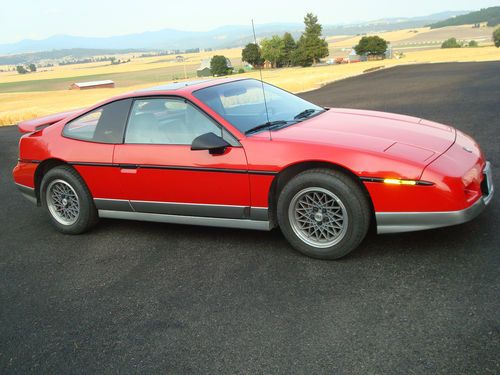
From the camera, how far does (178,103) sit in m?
4.53

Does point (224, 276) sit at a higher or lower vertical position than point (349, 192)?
lower

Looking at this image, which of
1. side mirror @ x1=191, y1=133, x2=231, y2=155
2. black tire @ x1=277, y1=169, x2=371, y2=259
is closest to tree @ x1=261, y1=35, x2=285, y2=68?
side mirror @ x1=191, y1=133, x2=231, y2=155

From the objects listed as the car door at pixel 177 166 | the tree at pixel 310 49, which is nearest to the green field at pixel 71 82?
the tree at pixel 310 49

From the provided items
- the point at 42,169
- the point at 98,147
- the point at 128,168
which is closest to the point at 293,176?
the point at 128,168

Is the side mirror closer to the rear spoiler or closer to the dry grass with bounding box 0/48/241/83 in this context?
the rear spoiler

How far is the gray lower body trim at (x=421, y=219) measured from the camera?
3551 millimetres

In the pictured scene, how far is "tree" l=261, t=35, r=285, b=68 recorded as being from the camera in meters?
86.2

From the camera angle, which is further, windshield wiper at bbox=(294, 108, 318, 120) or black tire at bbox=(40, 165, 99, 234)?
black tire at bbox=(40, 165, 99, 234)

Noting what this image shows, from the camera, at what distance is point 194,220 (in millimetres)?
4496

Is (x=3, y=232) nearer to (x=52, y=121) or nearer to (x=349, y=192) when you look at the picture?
(x=52, y=121)

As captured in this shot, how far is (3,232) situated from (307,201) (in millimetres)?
3668

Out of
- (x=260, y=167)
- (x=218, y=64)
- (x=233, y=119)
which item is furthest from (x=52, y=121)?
(x=218, y=64)

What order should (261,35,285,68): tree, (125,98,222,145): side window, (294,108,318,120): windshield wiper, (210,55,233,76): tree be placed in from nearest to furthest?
(125,98,222,145): side window
(294,108,318,120): windshield wiper
(210,55,233,76): tree
(261,35,285,68): tree

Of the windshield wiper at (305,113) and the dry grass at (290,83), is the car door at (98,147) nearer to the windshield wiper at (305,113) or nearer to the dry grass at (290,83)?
the windshield wiper at (305,113)
